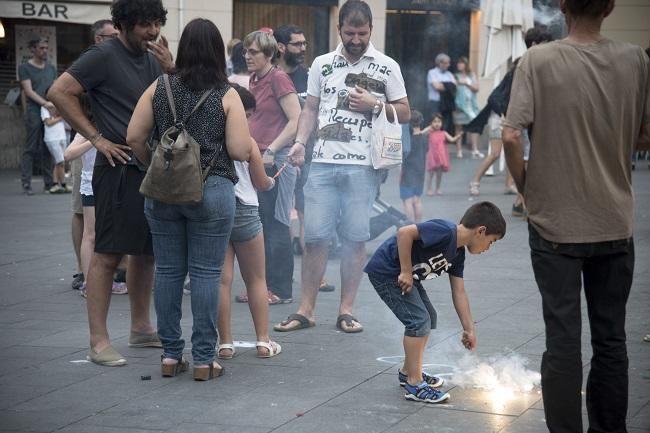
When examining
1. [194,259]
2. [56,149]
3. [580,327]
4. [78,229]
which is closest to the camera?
[580,327]

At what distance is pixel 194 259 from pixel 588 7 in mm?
2306

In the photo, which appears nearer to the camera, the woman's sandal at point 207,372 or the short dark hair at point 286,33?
the woman's sandal at point 207,372

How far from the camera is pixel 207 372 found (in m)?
5.46

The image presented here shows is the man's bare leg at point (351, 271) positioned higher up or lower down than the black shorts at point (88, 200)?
lower down

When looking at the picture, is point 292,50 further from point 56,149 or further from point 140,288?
point 56,149

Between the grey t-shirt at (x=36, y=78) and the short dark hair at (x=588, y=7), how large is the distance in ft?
40.3

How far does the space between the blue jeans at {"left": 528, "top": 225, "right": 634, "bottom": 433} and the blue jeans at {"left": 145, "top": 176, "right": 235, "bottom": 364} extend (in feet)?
5.65

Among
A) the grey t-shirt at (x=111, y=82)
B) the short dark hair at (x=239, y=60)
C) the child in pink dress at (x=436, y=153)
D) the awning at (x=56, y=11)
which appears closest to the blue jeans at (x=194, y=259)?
the grey t-shirt at (x=111, y=82)

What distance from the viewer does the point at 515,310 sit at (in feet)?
23.5

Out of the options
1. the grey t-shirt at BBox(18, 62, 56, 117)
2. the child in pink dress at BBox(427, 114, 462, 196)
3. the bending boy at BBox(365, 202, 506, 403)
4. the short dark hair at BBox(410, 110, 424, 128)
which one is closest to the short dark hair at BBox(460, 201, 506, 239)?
the bending boy at BBox(365, 202, 506, 403)

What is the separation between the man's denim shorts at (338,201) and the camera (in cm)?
663

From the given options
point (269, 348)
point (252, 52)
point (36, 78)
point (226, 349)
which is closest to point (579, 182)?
point (269, 348)

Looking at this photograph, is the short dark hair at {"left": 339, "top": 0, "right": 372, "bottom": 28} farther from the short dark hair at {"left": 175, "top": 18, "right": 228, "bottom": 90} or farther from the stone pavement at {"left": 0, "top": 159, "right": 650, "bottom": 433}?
the stone pavement at {"left": 0, "top": 159, "right": 650, "bottom": 433}

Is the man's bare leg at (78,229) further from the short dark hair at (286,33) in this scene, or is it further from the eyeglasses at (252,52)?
the short dark hair at (286,33)
